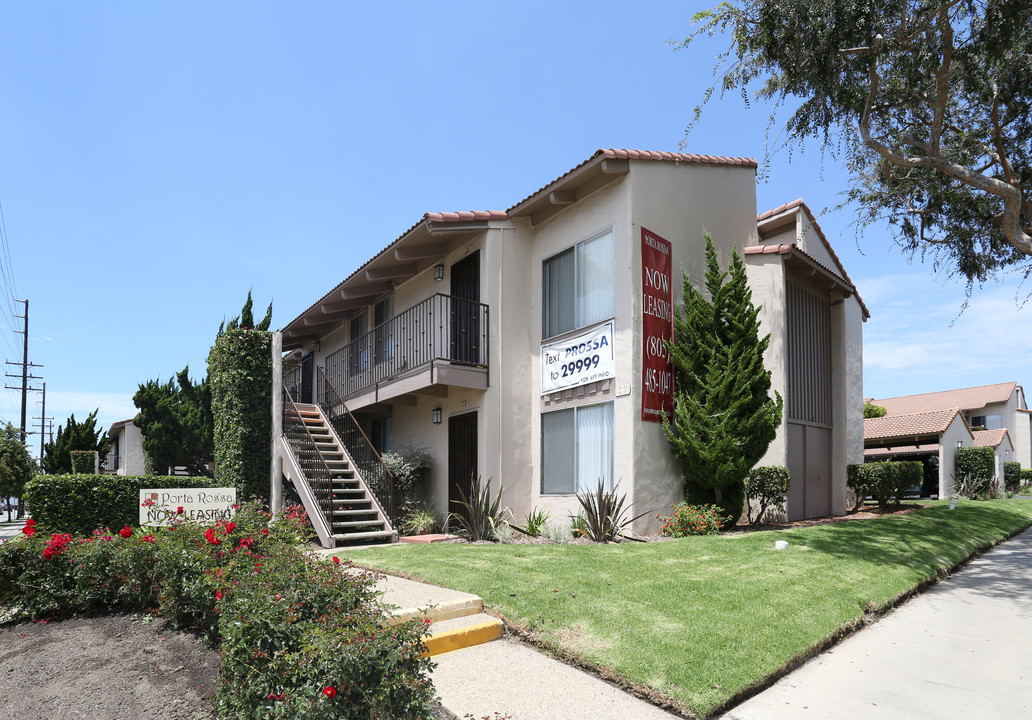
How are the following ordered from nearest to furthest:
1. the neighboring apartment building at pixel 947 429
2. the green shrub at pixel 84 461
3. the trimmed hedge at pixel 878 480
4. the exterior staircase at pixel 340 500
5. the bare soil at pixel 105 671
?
the bare soil at pixel 105 671 < the exterior staircase at pixel 340 500 < the trimmed hedge at pixel 878 480 < the neighboring apartment building at pixel 947 429 < the green shrub at pixel 84 461

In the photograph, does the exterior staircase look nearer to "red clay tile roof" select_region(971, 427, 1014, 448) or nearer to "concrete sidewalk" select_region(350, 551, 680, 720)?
"concrete sidewalk" select_region(350, 551, 680, 720)

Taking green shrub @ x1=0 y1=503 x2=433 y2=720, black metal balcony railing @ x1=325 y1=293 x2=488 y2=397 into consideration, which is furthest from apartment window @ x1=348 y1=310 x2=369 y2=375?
green shrub @ x1=0 y1=503 x2=433 y2=720

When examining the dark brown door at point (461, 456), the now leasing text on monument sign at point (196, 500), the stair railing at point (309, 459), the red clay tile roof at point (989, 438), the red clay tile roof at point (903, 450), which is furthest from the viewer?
the red clay tile roof at point (989, 438)

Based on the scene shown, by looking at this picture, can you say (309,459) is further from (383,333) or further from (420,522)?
(383,333)

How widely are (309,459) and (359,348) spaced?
5.94 m

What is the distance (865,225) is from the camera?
13305 millimetres

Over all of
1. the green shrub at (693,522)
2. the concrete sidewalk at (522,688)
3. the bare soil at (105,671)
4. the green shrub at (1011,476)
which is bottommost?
the green shrub at (1011,476)

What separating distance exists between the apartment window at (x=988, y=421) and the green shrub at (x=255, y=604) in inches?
1971

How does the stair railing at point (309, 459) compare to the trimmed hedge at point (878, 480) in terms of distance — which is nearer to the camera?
the stair railing at point (309, 459)

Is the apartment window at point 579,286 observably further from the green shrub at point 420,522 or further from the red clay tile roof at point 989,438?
the red clay tile roof at point 989,438

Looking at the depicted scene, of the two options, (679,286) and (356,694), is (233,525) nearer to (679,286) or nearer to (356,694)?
(356,694)

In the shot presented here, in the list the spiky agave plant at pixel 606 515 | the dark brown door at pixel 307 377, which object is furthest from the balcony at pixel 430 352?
the dark brown door at pixel 307 377

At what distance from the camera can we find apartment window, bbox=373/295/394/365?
17.0 meters

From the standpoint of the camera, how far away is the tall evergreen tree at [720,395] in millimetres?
10984
